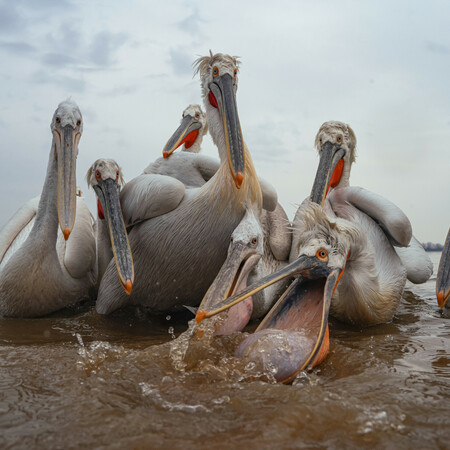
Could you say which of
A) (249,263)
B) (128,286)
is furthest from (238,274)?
(128,286)

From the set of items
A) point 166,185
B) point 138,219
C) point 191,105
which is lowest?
point 138,219

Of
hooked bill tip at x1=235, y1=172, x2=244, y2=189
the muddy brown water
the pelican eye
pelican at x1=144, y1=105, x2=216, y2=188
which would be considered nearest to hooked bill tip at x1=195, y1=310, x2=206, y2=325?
the muddy brown water

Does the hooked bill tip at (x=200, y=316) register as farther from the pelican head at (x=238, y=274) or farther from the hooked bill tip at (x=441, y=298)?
the hooked bill tip at (x=441, y=298)

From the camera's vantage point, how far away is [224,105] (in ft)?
11.8

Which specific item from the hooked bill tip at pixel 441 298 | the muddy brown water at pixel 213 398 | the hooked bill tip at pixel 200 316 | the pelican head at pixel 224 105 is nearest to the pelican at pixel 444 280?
the hooked bill tip at pixel 441 298

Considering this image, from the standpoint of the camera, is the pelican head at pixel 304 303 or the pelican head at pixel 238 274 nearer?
the pelican head at pixel 304 303

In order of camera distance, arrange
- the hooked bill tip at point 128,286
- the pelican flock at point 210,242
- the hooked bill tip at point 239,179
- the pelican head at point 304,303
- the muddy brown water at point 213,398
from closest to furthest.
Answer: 1. the muddy brown water at point 213,398
2. the pelican head at point 304,303
3. the pelican flock at point 210,242
4. the hooked bill tip at point 128,286
5. the hooked bill tip at point 239,179

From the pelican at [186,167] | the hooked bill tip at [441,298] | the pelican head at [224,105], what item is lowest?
the hooked bill tip at [441,298]

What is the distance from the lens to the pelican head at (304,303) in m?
2.36

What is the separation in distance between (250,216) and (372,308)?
100 cm

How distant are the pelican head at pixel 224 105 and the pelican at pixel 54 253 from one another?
36.9 inches

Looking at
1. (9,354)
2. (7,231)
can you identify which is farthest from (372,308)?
(7,231)

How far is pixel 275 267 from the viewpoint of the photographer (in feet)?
13.0

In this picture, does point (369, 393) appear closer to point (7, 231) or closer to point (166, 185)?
point (166, 185)
